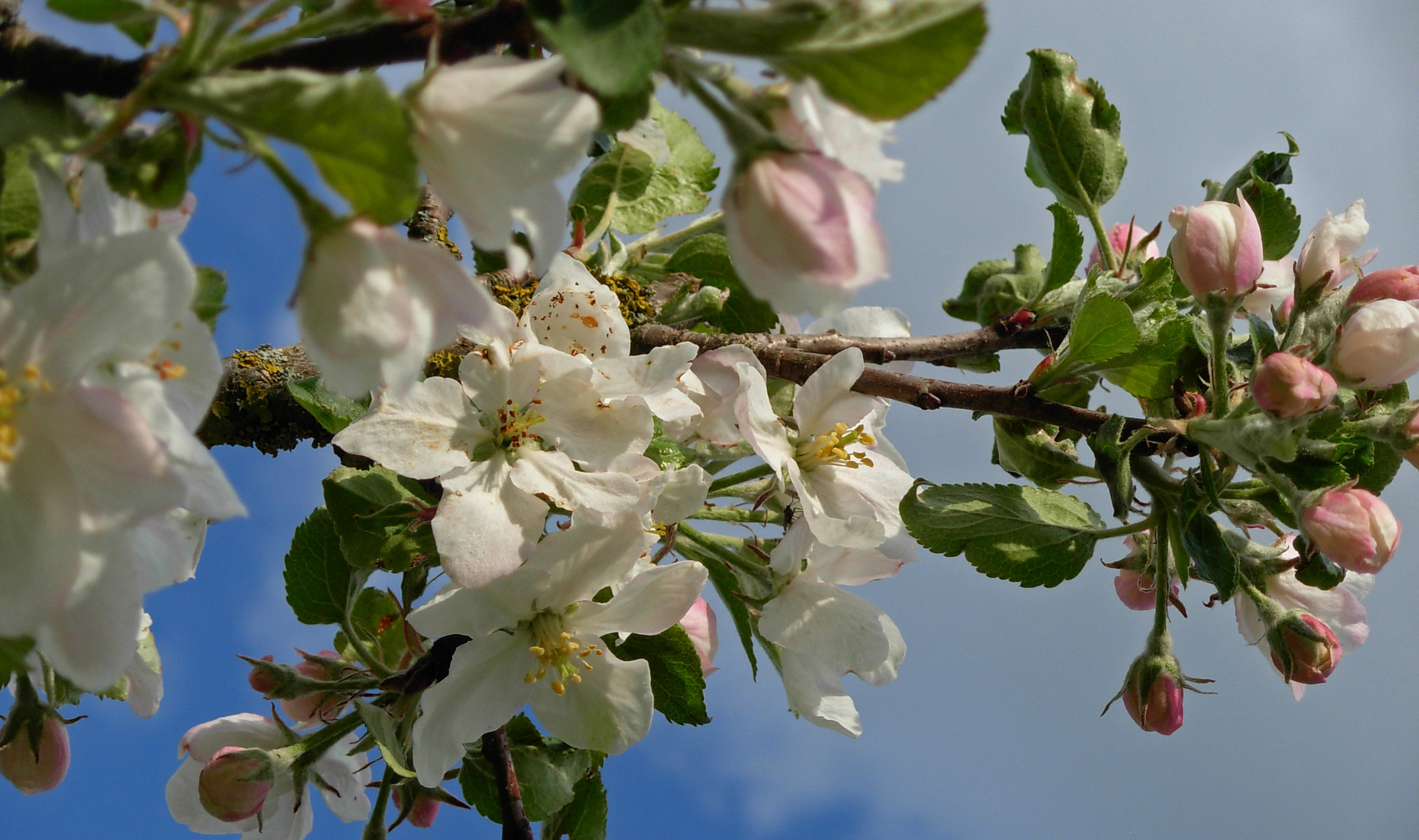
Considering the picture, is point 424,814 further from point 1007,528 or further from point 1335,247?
point 1335,247

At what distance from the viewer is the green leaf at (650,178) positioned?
161 centimetres

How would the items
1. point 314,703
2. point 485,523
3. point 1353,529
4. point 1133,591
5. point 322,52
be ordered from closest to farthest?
point 322,52
point 485,523
point 1353,529
point 314,703
point 1133,591

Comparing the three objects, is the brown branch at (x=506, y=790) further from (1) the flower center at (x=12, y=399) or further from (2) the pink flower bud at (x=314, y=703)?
(1) the flower center at (x=12, y=399)

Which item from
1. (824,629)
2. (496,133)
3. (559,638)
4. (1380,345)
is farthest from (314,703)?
Result: (1380,345)

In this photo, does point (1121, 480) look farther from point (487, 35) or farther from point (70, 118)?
point (70, 118)

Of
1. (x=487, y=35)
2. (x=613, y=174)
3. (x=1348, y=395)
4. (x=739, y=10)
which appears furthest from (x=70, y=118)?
(x=1348, y=395)

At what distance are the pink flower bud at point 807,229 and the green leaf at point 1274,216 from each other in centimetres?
118

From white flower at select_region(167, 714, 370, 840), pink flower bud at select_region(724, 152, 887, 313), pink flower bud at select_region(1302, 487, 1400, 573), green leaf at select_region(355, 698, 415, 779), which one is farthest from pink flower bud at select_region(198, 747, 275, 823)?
pink flower bud at select_region(1302, 487, 1400, 573)

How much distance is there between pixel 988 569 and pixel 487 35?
986mm

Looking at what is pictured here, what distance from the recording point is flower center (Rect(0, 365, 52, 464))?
54 centimetres

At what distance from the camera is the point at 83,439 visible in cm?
53

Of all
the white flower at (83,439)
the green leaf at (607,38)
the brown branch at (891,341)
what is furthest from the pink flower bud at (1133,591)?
the white flower at (83,439)

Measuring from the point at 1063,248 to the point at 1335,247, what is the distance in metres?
0.36

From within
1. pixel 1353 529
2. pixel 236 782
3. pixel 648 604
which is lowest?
pixel 236 782
